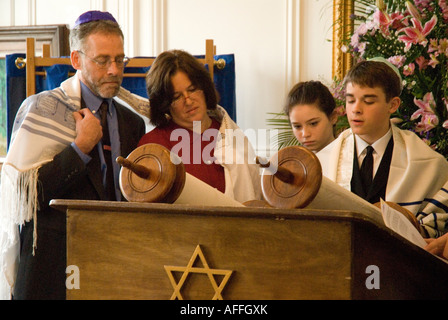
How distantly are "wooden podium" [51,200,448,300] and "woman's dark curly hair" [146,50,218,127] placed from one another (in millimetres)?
1020

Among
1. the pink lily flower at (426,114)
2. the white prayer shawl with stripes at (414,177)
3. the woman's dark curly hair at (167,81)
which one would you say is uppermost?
the woman's dark curly hair at (167,81)

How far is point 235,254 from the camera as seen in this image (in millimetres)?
1311

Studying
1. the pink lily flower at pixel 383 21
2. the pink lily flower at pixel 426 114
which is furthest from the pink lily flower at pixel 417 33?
the pink lily flower at pixel 426 114

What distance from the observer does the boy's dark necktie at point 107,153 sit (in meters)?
2.42

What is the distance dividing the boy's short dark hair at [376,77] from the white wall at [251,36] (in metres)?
1.56

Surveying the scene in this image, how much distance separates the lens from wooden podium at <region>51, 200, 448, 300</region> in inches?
Result: 48.7

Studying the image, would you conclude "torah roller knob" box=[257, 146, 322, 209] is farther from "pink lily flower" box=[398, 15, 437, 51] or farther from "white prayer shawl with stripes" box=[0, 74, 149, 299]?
"pink lily flower" box=[398, 15, 437, 51]

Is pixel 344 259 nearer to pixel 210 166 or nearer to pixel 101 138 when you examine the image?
pixel 210 166

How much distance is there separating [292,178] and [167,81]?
1.16 metres

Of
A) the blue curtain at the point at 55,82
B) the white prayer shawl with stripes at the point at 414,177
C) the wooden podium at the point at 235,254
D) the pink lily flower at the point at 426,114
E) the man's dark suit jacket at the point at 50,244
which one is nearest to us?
the wooden podium at the point at 235,254

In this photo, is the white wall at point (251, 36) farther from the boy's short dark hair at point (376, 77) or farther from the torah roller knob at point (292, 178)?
the torah roller knob at point (292, 178)

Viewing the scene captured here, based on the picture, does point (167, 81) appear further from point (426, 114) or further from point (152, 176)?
point (426, 114)

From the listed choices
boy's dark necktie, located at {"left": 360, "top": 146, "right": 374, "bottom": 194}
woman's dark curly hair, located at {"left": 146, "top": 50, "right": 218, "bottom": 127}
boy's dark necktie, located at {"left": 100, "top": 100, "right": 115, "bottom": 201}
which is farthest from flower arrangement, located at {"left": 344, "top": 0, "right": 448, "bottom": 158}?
boy's dark necktie, located at {"left": 100, "top": 100, "right": 115, "bottom": 201}

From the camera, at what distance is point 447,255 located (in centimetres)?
176
